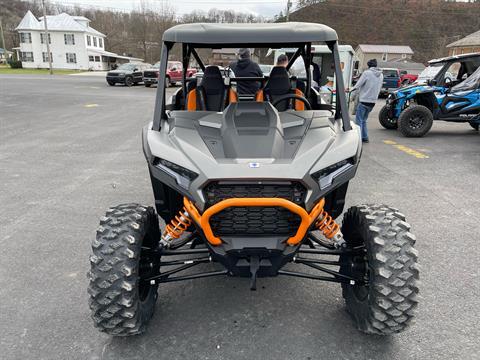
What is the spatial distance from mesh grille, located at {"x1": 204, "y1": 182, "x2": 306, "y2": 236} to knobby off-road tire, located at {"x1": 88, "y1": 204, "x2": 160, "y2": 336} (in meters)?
0.52

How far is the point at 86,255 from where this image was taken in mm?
3527

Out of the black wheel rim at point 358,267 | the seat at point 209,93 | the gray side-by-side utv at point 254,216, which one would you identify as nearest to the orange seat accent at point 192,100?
the seat at point 209,93

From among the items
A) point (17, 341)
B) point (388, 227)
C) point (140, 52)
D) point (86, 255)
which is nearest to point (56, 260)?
point (86, 255)

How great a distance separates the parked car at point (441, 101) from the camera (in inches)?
369

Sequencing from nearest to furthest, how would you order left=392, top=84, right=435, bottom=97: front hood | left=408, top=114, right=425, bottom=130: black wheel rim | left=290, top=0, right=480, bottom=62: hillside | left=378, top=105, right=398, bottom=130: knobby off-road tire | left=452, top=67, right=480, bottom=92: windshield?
left=452, top=67, right=480, bottom=92: windshield, left=408, top=114, right=425, bottom=130: black wheel rim, left=392, top=84, right=435, bottom=97: front hood, left=378, top=105, right=398, bottom=130: knobby off-road tire, left=290, top=0, right=480, bottom=62: hillside

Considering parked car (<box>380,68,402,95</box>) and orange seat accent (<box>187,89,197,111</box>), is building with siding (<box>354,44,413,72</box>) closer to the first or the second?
parked car (<box>380,68,402,95</box>)

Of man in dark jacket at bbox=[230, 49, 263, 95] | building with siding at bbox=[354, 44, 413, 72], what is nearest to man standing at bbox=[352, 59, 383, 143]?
man in dark jacket at bbox=[230, 49, 263, 95]

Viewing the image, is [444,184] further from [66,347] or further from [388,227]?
[66,347]

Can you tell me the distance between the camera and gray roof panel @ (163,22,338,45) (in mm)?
2510

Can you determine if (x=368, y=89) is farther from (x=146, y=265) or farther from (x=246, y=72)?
(x=146, y=265)

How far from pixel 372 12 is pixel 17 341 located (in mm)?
104336

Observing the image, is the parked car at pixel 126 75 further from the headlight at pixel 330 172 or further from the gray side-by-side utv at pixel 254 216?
the headlight at pixel 330 172

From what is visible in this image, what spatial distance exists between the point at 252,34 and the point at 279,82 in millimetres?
1118

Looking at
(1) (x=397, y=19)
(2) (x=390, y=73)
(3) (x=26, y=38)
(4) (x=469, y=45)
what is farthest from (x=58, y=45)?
(1) (x=397, y=19)
